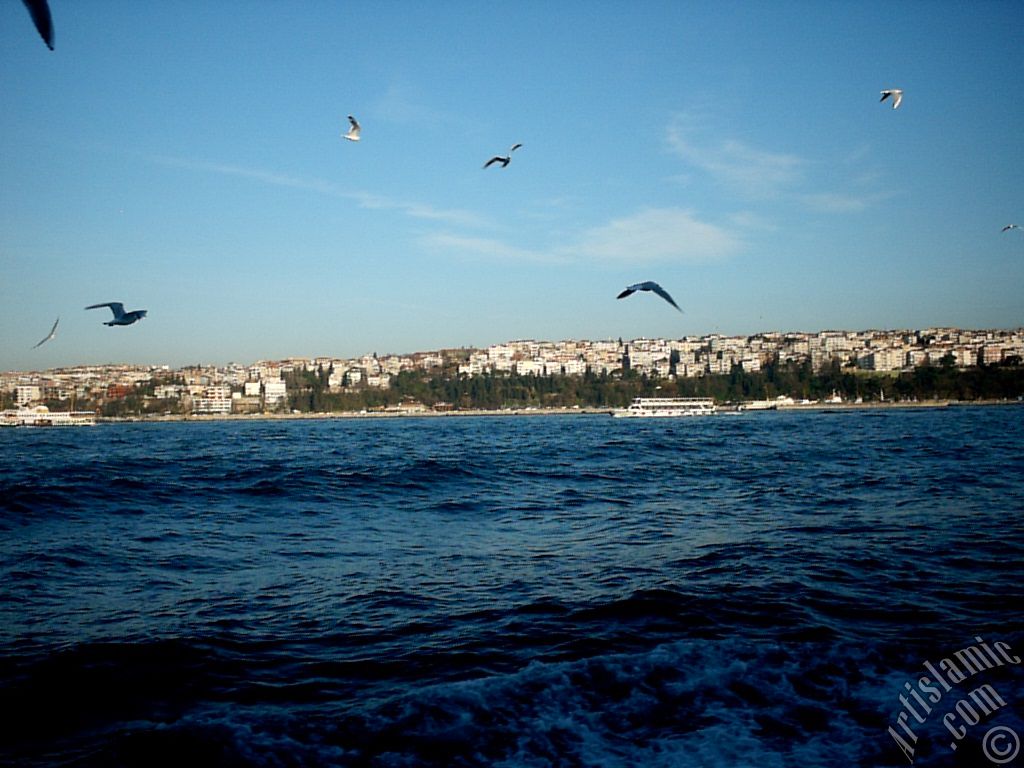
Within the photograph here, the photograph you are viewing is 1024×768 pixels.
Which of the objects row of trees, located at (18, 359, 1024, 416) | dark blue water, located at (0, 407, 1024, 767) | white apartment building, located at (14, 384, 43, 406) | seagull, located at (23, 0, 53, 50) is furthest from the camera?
white apartment building, located at (14, 384, 43, 406)

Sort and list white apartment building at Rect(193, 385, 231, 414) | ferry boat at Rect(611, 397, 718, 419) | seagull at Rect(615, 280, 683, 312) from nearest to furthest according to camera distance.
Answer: seagull at Rect(615, 280, 683, 312), ferry boat at Rect(611, 397, 718, 419), white apartment building at Rect(193, 385, 231, 414)

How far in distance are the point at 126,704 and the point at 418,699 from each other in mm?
1967

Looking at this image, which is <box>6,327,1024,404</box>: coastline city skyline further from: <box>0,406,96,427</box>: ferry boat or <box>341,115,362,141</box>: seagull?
<box>341,115,362,141</box>: seagull

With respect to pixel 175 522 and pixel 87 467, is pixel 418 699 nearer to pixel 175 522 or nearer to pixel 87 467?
pixel 175 522

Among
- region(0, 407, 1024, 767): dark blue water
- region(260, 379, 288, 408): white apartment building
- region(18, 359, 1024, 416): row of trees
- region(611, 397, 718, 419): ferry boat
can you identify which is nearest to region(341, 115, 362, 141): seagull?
region(0, 407, 1024, 767): dark blue water

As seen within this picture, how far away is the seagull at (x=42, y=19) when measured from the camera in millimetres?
3195

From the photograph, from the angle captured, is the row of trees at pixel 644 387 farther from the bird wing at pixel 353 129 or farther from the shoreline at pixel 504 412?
the bird wing at pixel 353 129

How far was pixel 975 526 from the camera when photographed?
36.2ft

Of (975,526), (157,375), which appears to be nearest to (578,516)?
(975,526)

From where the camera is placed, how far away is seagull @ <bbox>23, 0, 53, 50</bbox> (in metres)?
3.20

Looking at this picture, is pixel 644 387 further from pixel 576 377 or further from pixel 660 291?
pixel 660 291

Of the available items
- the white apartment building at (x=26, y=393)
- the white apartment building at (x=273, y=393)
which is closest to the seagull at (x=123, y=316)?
the white apartment building at (x=26, y=393)

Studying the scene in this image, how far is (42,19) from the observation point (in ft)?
10.7

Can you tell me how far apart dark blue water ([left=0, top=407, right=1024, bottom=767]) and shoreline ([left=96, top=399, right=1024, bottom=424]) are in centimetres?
8103
